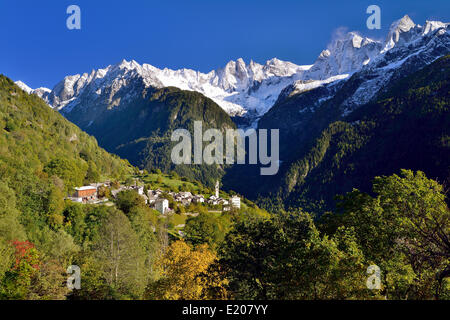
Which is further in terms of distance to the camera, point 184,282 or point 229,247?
point 184,282

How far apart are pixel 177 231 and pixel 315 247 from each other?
65.0m

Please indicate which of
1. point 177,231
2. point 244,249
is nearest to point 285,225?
point 244,249

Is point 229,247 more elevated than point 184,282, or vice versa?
point 229,247

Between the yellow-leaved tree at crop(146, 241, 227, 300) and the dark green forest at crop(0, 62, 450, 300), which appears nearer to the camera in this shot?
the dark green forest at crop(0, 62, 450, 300)

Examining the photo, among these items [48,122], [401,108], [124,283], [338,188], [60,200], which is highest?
[401,108]

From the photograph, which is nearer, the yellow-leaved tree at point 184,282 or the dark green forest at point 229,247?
the dark green forest at point 229,247

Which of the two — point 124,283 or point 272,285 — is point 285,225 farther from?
point 124,283

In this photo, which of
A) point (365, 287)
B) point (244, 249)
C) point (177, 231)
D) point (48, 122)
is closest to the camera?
point (365, 287)

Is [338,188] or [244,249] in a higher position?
[338,188]
